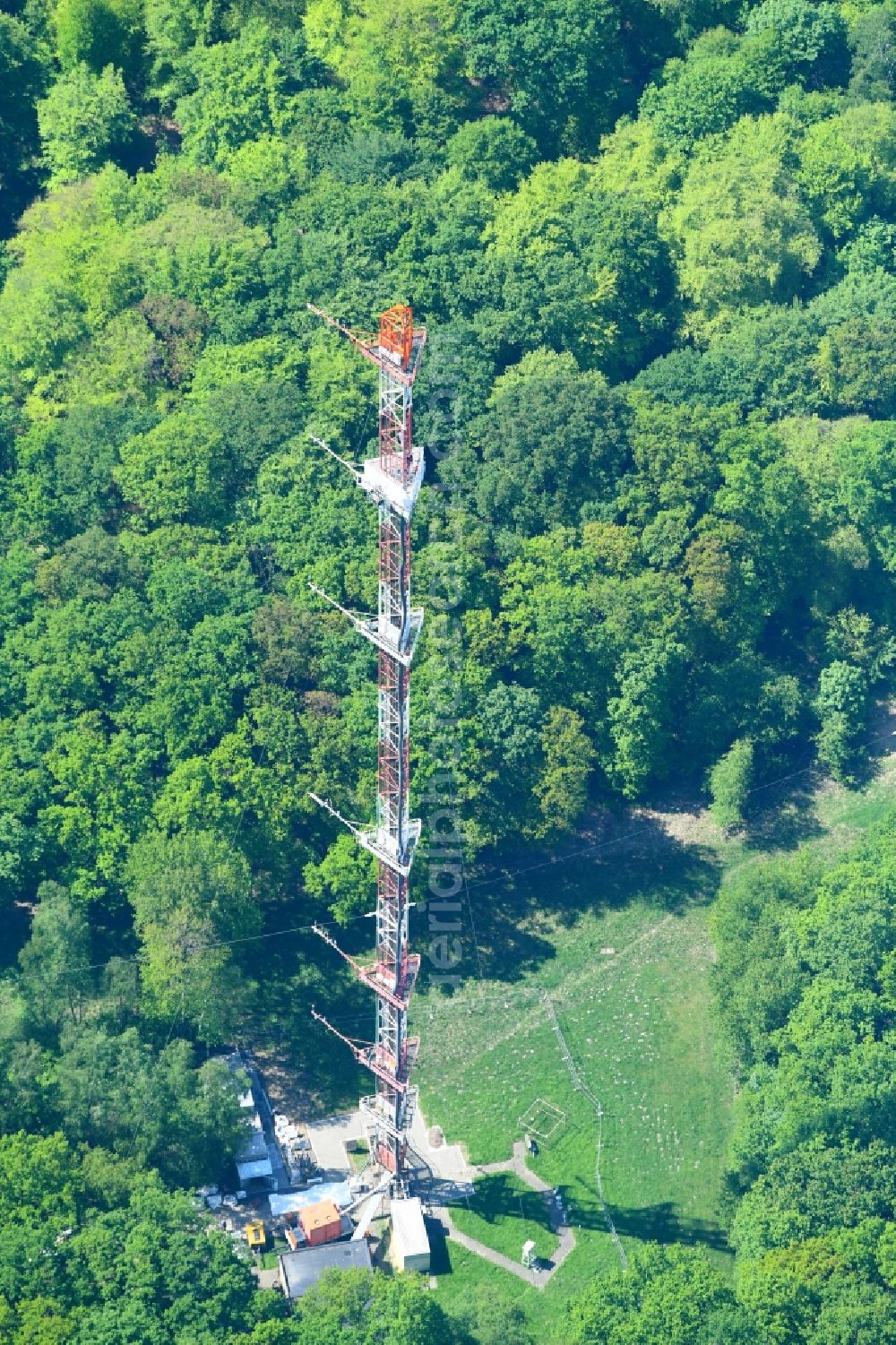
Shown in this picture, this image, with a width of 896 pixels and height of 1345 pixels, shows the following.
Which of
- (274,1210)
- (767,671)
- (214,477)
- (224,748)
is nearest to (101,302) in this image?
(214,477)

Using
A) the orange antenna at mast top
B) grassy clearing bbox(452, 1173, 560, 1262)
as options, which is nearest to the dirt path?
grassy clearing bbox(452, 1173, 560, 1262)

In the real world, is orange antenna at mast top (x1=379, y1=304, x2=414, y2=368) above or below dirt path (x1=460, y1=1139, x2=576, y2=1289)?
above

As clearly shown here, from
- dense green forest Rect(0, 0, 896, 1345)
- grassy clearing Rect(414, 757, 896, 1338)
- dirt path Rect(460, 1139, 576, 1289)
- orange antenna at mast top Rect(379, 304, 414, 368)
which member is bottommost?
dirt path Rect(460, 1139, 576, 1289)

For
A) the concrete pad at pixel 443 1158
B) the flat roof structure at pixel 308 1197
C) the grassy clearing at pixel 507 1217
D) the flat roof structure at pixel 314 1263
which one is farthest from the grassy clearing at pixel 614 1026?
the flat roof structure at pixel 308 1197

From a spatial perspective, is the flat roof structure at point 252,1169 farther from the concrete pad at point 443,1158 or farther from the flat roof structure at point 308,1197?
the concrete pad at point 443,1158

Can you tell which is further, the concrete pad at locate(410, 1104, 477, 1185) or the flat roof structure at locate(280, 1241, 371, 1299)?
the concrete pad at locate(410, 1104, 477, 1185)

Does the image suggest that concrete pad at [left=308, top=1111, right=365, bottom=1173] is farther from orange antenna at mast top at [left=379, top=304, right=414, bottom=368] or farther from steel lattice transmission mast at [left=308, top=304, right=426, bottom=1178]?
orange antenna at mast top at [left=379, top=304, right=414, bottom=368]

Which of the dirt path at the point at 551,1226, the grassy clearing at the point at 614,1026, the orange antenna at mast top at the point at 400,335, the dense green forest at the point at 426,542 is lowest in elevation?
the dirt path at the point at 551,1226
